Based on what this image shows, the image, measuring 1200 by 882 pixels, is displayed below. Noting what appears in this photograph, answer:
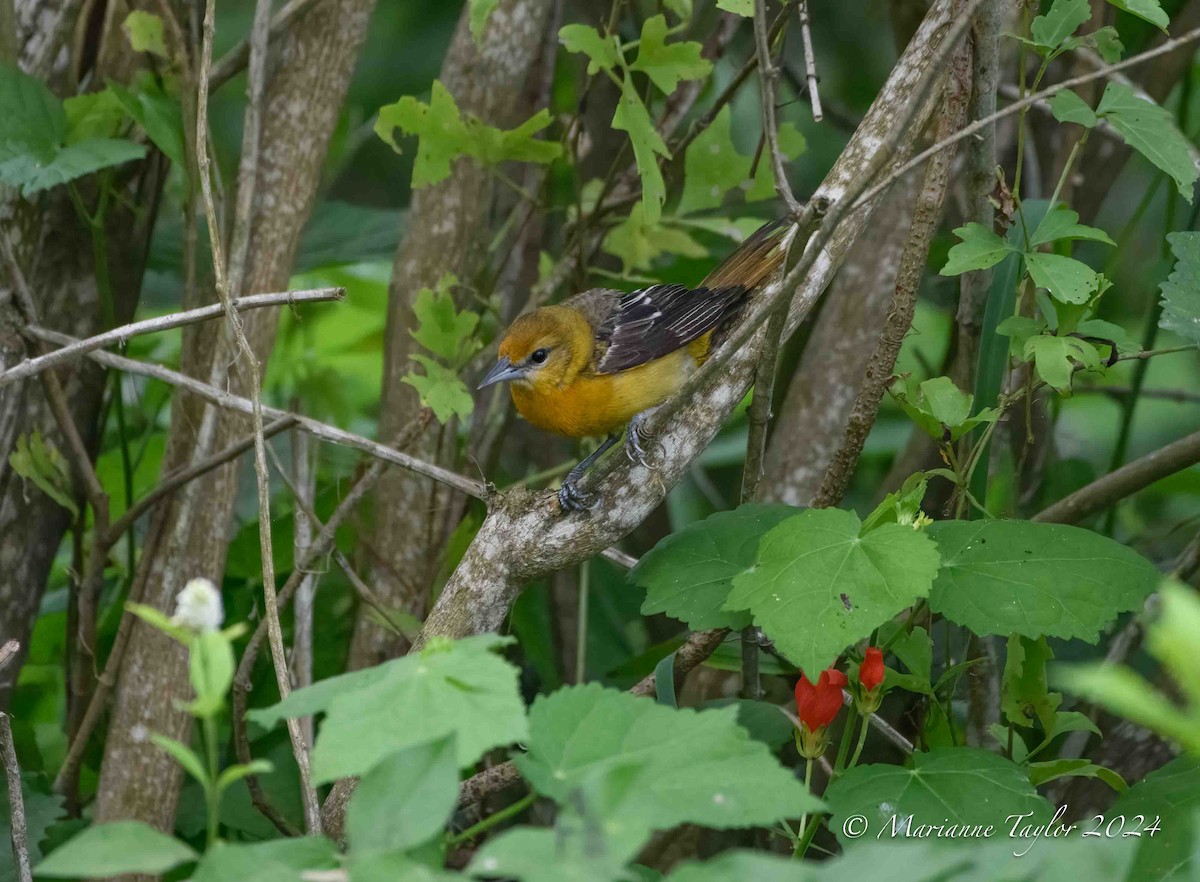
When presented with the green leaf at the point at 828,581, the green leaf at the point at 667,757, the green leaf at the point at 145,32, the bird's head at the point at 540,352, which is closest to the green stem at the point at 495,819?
the green leaf at the point at 667,757

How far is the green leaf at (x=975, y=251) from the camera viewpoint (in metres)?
2.22

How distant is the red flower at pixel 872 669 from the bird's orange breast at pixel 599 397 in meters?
1.62

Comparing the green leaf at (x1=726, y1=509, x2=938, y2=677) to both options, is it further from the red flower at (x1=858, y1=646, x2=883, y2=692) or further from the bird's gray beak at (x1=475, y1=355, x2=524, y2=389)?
the bird's gray beak at (x1=475, y1=355, x2=524, y2=389)

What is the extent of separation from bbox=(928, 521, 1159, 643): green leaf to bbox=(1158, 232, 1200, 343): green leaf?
455 millimetres

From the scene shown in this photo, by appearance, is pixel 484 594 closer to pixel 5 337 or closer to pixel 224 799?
pixel 224 799

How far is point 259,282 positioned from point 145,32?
2.23ft

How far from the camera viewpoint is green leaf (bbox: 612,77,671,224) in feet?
8.67

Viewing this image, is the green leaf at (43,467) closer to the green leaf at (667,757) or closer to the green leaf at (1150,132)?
the green leaf at (667,757)

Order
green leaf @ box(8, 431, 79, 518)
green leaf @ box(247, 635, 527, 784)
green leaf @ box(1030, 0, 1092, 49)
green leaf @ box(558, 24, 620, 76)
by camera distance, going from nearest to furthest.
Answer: green leaf @ box(247, 635, 527, 784) → green leaf @ box(1030, 0, 1092, 49) → green leaf @ box(558, 24, 620, 76) → green leaf @ box(8, 431, 79, 518)

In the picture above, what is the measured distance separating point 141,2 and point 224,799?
2183 mm

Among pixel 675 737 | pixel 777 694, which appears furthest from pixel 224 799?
pixel 675 737

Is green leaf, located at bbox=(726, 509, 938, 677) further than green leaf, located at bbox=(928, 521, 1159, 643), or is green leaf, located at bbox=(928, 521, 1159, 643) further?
green leaf, located at bbox=(928, 521, 1159, 643)

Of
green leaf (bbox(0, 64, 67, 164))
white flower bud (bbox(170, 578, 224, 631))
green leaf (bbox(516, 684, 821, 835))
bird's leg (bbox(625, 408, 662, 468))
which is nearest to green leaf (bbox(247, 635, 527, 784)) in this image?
green leaf (bbox(516, 684, 821, 835))

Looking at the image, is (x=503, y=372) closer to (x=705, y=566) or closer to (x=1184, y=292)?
(x=705, y=566)
